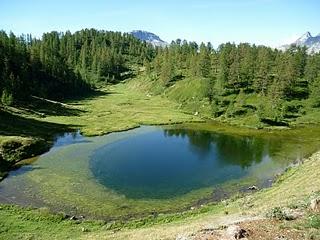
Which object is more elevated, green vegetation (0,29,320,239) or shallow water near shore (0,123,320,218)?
green vegetation (0,29,320,239)

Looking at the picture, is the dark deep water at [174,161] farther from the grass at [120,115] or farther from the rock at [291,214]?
the rock at [291,214]

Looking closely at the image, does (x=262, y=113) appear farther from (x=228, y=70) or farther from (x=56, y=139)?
(x=56, y=139)

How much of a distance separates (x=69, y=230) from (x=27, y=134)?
59.5 metres

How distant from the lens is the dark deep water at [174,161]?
70.2 m

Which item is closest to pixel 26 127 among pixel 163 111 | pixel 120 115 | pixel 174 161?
pixel 120 115

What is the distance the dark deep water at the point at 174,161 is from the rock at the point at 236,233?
3672 centimetres

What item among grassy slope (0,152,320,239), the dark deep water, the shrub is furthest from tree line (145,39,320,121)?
grassy slope (0,152,320,239)

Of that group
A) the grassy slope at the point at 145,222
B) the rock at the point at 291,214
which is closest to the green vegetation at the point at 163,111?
the grassy slope at the point at 145,222

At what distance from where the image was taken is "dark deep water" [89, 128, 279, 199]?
230ft

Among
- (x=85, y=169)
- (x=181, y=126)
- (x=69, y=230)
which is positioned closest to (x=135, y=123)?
(x=181, y=126)

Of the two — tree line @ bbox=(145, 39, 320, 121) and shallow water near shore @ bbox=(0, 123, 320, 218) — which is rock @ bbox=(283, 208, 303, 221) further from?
tree line @ bbox=(145, 39, 320, 121)

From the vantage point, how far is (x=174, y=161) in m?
86.3

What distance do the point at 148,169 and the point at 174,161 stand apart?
907cm

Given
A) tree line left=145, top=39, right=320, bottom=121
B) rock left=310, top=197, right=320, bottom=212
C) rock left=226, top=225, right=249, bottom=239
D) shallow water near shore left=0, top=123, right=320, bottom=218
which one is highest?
tree line left=145, top=39, right=320, bottom=121
